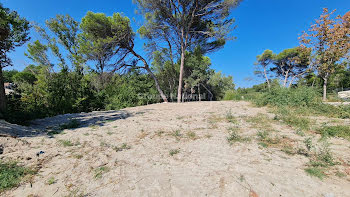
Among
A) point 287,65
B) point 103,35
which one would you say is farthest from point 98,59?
point 287,65

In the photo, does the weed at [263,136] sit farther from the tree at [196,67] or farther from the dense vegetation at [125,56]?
the tree at [196,67]

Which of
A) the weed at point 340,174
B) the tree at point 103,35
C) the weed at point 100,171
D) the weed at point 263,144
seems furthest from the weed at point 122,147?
the tree at point 103,35

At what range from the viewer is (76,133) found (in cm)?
311

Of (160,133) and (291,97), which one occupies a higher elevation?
(291,97)

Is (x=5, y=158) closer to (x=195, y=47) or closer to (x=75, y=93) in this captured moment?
(x=75, y=93)

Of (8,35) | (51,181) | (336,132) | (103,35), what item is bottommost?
(51,181)

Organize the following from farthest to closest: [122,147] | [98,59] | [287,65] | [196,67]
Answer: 1. [287,65]
2. [196,67]
3. [98,59]
4. [122,147]

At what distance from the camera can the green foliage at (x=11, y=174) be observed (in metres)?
1.35

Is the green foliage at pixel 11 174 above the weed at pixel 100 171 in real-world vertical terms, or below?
above

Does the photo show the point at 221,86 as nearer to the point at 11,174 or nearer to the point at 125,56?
the point at 125,56

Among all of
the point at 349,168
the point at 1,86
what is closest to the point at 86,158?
the point at 349,168

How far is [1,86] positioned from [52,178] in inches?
165

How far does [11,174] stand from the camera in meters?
1.48

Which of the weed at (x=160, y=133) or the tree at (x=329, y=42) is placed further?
the tree at (x=329, y=42)
